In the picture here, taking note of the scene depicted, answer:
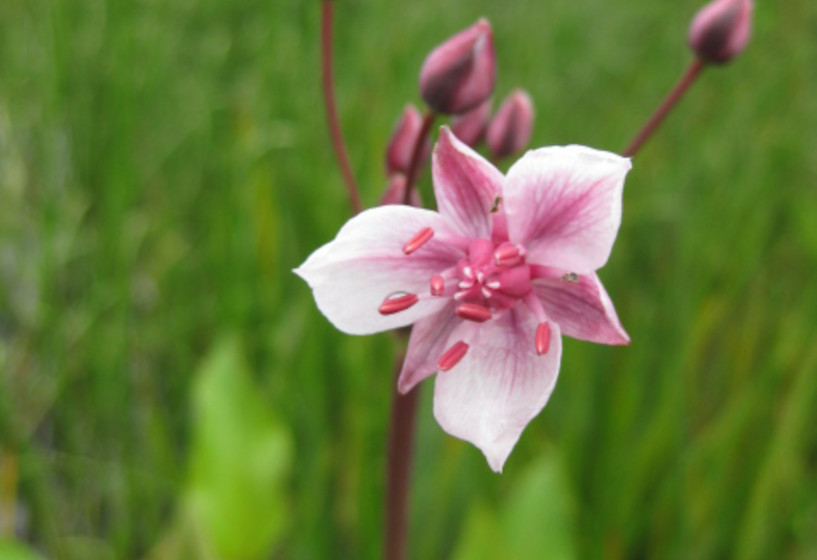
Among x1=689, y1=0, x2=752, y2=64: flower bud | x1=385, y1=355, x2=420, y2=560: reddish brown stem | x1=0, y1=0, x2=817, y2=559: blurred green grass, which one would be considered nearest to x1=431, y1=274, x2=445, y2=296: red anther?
x1=385, y1=355, x2=420, y2=560: reddish brown stem

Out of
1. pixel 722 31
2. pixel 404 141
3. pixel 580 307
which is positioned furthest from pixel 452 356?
pixel 722 31

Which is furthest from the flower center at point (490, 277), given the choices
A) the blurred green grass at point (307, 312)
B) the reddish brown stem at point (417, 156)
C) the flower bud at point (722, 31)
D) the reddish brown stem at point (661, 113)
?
the blurred green grass at point (307, 312)

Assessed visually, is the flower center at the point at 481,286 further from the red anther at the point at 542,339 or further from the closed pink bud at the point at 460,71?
the closed pink bud at the point at 460,71

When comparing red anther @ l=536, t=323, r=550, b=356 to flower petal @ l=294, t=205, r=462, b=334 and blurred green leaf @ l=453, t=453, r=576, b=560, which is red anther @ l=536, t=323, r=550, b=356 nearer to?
flower petal @ l=294, t=205, r=462, b=334

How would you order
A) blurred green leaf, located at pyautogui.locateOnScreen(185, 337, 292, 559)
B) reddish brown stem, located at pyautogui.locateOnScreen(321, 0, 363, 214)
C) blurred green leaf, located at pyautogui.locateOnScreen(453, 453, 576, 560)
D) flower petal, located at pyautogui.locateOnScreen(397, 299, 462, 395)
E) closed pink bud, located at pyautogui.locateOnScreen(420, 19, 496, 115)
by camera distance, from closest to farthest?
flower petal, located at pyautogui.locateOnScreen(397, 299, 462, 395) < closed pink bud, located at pyautogui.locateOnScreen(420, 19, 496, 115) < reddish brown stem, located at pyautogui.locateOnScreen(321, 0, 363, 214) < blurred green leaf, located at pyautogui.locateOnScreen(453, 453, 576, 560) < blurred green leaf, located at pyautogui.locateOnScreen(185, 337, 292, 559)

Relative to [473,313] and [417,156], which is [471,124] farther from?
[473,313]

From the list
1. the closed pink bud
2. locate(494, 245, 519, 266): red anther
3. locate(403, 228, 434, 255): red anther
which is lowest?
locate(494, 245, 519, 266): red anther
